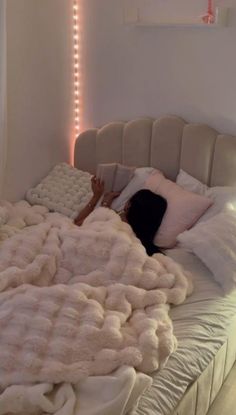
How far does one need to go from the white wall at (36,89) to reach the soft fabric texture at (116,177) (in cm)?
50

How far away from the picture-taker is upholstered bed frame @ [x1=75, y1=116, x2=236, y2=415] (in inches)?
110

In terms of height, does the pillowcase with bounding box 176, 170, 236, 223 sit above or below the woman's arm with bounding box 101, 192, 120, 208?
above

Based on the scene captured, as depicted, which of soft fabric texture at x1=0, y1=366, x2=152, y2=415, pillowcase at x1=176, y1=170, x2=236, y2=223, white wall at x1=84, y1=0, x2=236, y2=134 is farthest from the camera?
white wall at x1=84, y1=0, x2=236, y2=134

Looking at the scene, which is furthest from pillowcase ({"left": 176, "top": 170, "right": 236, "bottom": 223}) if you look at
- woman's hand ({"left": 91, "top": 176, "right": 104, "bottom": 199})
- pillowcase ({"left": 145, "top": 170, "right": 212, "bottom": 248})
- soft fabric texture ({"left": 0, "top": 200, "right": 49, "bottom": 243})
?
soft fabric texture ({"left": 0, "top": 200, "right": 49, "bottom": 243})

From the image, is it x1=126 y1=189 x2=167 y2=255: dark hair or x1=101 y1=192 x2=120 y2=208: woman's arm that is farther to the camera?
x1=101 y1=192 x2=120 y2=208: woman's arm

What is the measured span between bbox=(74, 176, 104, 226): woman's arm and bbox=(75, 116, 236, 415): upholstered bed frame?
25 centimetres

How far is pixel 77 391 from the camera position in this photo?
1530 millimetres

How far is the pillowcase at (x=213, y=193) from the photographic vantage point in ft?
8.45

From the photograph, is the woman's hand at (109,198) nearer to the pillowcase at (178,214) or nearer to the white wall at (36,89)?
the pillowcase at (178,214)

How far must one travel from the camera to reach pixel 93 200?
2902 millimetres

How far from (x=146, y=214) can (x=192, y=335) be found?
2.79 feet

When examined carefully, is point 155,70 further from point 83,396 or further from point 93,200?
point 83,396

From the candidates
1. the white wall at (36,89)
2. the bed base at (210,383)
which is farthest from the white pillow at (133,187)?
the bed base at (210,383)

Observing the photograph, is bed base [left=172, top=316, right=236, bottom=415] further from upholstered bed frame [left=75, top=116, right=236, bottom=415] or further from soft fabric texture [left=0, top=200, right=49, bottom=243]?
soft fabric texture [left=0, top=200, right=49, bottom=243]
